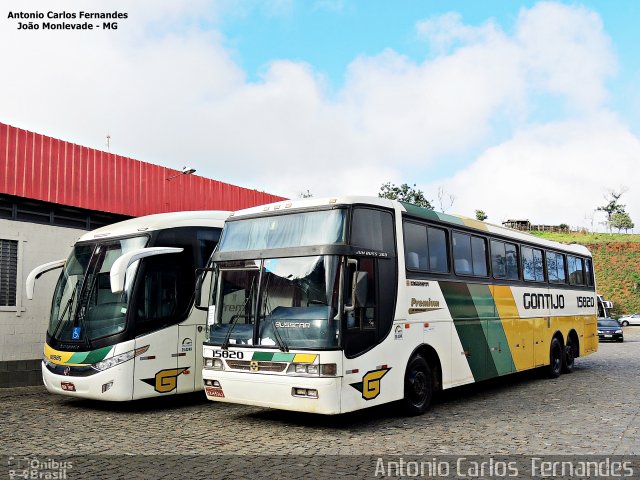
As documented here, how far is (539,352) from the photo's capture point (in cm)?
1409

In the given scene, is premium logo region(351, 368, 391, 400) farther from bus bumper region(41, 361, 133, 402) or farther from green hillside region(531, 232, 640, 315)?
green hillside region(531, 232, 640, 315)

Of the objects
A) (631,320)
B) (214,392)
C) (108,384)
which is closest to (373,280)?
(214,392)

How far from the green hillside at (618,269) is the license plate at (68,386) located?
56867 millimetres

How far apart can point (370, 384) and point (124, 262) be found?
3.90 meters

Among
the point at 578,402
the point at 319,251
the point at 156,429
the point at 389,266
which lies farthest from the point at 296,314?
the point at 578,402

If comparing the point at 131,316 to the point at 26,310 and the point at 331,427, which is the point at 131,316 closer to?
the point at 331,427

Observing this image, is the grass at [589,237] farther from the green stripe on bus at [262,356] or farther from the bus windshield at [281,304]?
the green stripe on bus at [262,356]

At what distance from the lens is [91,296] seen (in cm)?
1014

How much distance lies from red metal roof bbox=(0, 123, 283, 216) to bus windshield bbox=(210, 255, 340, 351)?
292 inches

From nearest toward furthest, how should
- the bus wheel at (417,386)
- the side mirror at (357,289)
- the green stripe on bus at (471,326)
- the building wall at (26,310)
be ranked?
the side mirror at (357,289) < the bus wheel at (417,386) < the green stripe on bus at (471,326) < the building wall at (26,310)

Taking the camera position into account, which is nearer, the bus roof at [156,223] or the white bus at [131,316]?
the white bus at [131,316]

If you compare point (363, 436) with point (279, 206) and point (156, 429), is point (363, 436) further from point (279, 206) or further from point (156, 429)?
point (279, 206)

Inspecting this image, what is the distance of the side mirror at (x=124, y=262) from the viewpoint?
8549mm

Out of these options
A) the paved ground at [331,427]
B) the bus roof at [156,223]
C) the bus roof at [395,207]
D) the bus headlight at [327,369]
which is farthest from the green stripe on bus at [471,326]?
the bus roof at [156,223]
